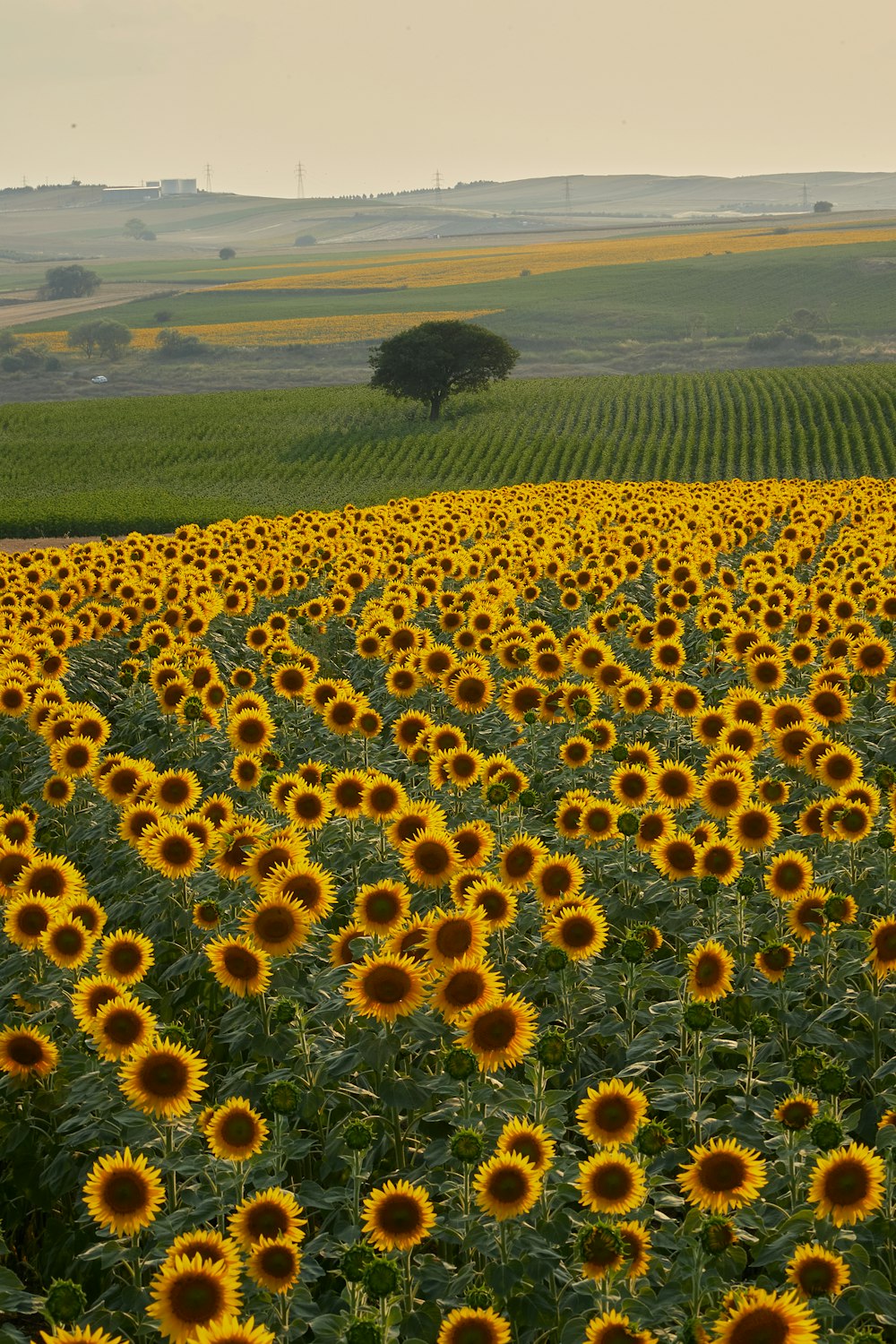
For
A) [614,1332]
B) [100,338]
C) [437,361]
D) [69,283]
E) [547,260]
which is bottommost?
[614,1332]

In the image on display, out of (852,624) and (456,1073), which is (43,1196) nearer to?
(456,1073)

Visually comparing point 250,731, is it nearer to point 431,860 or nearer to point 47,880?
point 47,880

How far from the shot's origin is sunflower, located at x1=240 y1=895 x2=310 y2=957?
5801mm

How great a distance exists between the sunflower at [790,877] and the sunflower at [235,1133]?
2999mm

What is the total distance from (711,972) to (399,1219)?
2.11m

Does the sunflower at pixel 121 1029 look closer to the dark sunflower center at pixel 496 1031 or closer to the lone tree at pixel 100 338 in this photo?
the dark sunflower center at pixel 496 1031

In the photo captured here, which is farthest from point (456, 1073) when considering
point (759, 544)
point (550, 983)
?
point (759, 544)

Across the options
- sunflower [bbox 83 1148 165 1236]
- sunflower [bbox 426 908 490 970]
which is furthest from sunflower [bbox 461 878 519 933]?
sunflower [bbox 83 1148 165 1236]

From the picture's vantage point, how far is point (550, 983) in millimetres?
6047

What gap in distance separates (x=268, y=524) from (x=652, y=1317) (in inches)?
658

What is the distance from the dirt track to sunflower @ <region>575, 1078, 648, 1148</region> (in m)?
151

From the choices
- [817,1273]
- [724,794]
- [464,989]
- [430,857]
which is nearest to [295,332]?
[724,794]

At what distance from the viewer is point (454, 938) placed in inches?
208

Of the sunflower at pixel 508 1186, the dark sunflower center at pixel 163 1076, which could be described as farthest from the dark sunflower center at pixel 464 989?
the dark sunflower center at pixel 163 1076
